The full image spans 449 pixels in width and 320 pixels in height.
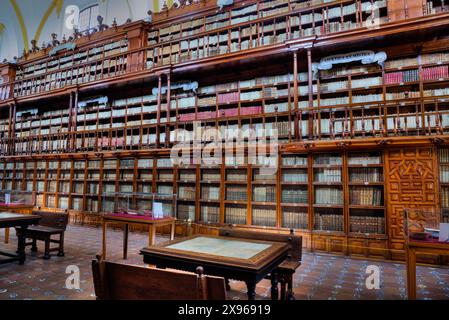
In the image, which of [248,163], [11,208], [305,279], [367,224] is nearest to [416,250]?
[305,279]

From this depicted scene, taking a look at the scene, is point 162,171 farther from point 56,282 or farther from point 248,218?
point 56,282

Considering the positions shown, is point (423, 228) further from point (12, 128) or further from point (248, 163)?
point (12, 128)

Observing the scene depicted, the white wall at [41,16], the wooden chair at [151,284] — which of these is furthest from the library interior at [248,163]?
the white wall at [41,16]

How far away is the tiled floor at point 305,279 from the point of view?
8.71 ft

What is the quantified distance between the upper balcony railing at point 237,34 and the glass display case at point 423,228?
11.4ft

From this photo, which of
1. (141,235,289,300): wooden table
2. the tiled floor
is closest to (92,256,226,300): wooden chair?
(141,235,289,300): wooden table

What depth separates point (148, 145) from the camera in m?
6.25

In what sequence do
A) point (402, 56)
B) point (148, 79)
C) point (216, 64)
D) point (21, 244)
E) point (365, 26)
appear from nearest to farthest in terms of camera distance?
1. point (21, 244)
2. point (365, 26)
3. point (402, 56)
4. point (216, 64)
5. point (148, 79)

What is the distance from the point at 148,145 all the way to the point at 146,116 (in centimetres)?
128

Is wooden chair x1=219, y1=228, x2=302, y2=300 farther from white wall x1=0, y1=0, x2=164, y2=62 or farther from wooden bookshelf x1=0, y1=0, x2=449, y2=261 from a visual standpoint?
white wall x1=0, y1=0, x2=164, y2=62

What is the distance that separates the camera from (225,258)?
1.71 m

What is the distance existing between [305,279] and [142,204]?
8.90 feet
